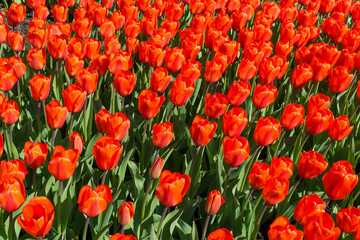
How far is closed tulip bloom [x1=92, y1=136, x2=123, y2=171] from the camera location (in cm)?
179

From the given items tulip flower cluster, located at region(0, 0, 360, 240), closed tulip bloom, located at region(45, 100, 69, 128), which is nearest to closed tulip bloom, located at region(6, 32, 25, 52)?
tulip flower cluster, located at region(0, 0, 360, 240)

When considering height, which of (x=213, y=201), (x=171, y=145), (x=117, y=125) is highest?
(x=117, y=125)

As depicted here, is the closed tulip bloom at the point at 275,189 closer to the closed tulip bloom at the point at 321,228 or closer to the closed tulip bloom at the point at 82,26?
the closed tulip bloom at the point at 321,228

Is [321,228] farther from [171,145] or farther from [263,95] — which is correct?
[171,145]

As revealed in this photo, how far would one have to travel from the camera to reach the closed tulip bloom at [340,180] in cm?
179

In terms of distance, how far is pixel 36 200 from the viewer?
1.52 metres

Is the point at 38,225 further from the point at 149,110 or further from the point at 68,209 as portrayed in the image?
the point at 149,110

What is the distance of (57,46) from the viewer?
8.87ft

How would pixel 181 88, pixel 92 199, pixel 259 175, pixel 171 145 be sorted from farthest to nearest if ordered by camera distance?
pixel 171 145 → pixel 181 88 → pixel 259 175 → pixel 92 199

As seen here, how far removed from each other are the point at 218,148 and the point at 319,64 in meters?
0.80

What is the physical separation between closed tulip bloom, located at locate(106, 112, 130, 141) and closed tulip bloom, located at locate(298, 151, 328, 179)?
778 mm

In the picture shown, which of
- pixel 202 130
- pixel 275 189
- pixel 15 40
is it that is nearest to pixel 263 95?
pixel 202 130

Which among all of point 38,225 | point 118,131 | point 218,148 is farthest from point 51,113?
point 218,148

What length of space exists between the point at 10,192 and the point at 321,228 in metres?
1.04
